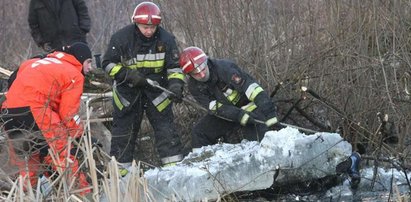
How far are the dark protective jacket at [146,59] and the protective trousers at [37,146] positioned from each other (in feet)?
6.59

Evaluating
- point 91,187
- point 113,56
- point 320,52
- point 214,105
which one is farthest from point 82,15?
point 91,187

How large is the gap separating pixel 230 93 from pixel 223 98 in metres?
0.09

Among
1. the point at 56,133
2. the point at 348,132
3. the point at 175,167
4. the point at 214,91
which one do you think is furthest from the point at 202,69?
the point at 56,133

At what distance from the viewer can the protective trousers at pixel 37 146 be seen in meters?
5.69

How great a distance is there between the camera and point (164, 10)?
34.9ft

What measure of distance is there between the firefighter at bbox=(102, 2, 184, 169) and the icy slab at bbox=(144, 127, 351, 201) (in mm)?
778

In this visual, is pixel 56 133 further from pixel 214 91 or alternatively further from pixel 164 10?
pixel 164 10

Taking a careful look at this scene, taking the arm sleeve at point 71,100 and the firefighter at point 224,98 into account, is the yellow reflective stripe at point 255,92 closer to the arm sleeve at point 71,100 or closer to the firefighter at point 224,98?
the firefighter at point 224,98

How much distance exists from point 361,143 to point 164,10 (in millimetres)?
2953

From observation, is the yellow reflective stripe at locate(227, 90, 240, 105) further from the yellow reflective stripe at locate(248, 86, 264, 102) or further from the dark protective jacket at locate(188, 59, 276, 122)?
the yellow reflective stripe at locate(248, 86, 264, 102)

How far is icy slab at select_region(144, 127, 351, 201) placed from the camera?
7973 mm

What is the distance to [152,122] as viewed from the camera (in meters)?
9.27

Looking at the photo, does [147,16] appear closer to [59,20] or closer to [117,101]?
[117,101]

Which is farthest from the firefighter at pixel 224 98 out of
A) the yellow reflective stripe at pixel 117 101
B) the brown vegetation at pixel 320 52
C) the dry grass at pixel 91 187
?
the dry grass at pixel 91 187
